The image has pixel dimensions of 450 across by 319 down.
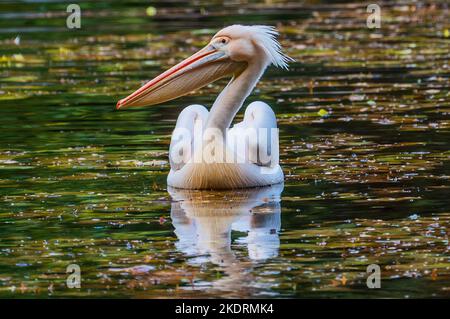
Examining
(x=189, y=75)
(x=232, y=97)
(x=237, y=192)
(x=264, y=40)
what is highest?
(x=264, y=40)

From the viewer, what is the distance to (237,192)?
9.63m

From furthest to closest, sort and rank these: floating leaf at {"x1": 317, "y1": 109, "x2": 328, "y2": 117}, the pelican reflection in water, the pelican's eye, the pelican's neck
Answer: floating leaf at {"x1": 317, "y1": 109, "x2": 328, "y2": 117} → the pelican's eye → the pelican's neck → the pelican reflection in water

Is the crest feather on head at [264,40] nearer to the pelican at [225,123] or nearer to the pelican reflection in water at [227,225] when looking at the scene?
the pelican at [225,123]

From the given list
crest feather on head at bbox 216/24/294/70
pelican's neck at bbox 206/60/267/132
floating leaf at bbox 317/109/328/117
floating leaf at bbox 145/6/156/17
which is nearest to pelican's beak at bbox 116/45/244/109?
pelican's neck at bbox 206/60/267/132

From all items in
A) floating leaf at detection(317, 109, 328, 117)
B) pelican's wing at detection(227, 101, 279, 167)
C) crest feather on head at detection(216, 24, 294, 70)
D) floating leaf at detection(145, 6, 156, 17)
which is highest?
floating leaf at detection(145, 6, 156, 17)

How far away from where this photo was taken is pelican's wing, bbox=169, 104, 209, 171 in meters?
9.86

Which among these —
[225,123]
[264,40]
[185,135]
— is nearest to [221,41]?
[264,40]

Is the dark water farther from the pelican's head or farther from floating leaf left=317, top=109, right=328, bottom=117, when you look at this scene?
the pelican's head

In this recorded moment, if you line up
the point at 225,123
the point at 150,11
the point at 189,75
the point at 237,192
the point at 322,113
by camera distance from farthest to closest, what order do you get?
the point at 150,11, the point at 322,113, the point at 189,75, the point at 225,123, the point at 237,192

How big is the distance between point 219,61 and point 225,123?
1.69 ft

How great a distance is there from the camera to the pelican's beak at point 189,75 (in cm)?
995

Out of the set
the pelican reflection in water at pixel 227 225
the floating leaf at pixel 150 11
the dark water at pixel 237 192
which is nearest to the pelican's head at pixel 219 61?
the dark water at pixel 237 192

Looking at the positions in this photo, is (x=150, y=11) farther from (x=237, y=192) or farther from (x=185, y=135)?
(x=237, y=192)

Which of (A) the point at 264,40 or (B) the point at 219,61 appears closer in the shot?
(A) the point at 264,40
